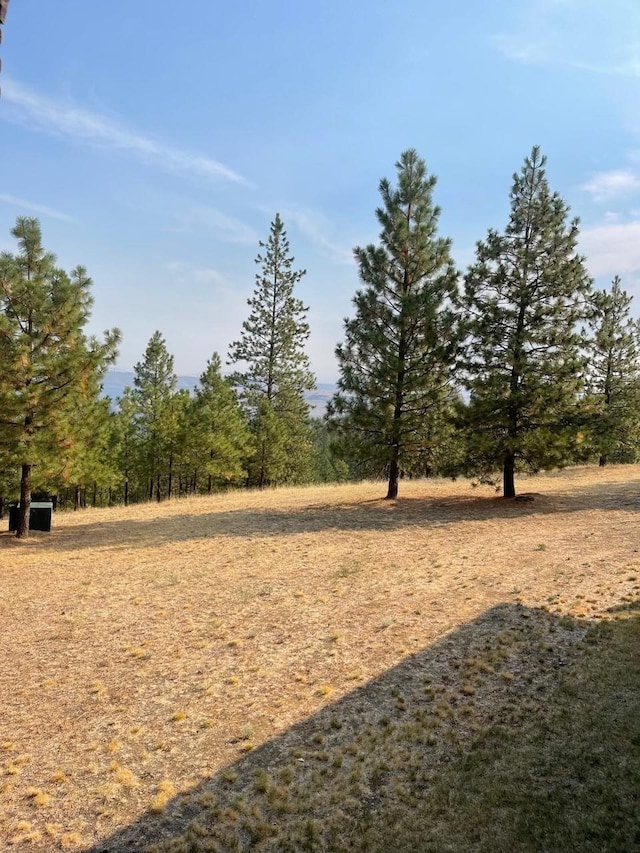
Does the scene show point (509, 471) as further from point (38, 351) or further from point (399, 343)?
point (38, 351)

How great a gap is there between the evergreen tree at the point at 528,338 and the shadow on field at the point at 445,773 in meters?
9.86

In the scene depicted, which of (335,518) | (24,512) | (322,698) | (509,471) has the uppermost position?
(509,471)

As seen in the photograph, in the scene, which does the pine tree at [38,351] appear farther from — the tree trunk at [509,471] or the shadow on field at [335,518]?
the tree trunk at [509,471]

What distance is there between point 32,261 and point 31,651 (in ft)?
30.9

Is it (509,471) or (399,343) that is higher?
(399,343)

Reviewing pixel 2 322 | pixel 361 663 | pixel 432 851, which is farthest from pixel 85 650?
pixel 2 322

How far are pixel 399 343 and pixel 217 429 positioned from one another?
541 inches

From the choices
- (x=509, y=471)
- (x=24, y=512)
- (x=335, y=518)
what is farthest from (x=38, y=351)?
(x=509, y=471)

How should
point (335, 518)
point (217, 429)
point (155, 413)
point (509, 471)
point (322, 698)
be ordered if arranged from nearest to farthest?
point (322, 698), point (335, 518), point (509, 471), point (217, 429), point (155, 413)

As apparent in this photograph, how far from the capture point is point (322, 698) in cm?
505

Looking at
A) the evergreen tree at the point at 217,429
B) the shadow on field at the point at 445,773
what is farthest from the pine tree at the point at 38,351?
the evergreen tree at the point at 217,429

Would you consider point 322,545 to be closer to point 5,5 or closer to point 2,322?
point 2,322

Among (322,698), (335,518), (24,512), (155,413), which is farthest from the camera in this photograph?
(155,413)

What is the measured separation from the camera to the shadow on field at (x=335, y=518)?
13359mm
